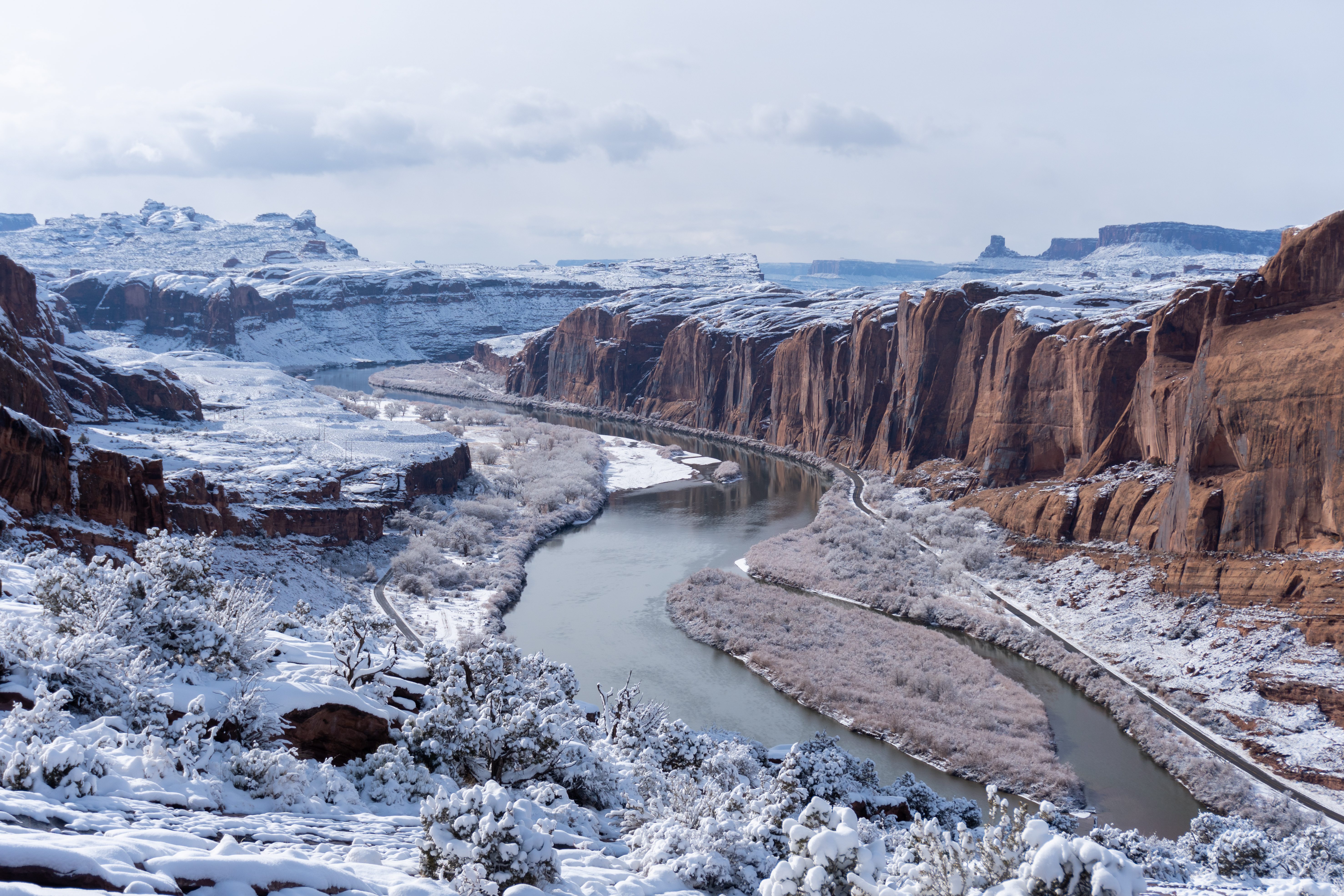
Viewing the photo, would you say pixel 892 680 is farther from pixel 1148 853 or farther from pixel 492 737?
pixel 492 737

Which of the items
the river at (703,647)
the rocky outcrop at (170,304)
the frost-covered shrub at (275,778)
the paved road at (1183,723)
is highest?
the rocky outcrop at (170,304)

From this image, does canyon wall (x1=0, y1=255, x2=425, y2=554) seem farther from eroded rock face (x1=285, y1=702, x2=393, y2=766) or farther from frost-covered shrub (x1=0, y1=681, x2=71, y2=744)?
frost-covered shrub (x1=0, y1=681, x2=71, y2=744)

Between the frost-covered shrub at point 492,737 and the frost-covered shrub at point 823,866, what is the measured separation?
19.5ft

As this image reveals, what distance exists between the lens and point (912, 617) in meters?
38.6

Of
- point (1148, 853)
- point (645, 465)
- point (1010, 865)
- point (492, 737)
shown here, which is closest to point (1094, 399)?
point (1148, 853)

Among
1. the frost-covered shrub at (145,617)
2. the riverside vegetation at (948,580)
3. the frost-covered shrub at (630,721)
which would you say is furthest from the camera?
the riverside vegetation at (948,580)

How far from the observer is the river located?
25141 mm

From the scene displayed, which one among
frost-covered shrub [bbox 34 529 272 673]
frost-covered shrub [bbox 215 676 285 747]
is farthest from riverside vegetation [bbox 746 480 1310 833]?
frost-covered shrub [bbox 34 529 272 673]

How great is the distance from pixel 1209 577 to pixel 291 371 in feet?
507

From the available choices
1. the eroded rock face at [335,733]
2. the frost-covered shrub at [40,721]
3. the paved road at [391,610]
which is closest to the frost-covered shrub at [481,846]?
the frost-covered shrub at [40,721]

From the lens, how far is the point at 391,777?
12648mm

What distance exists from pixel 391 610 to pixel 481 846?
31.4 m

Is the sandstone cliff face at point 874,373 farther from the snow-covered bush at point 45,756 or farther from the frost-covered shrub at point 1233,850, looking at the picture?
the snow-covered bush at point 45,756

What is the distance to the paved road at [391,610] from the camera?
34750mm
